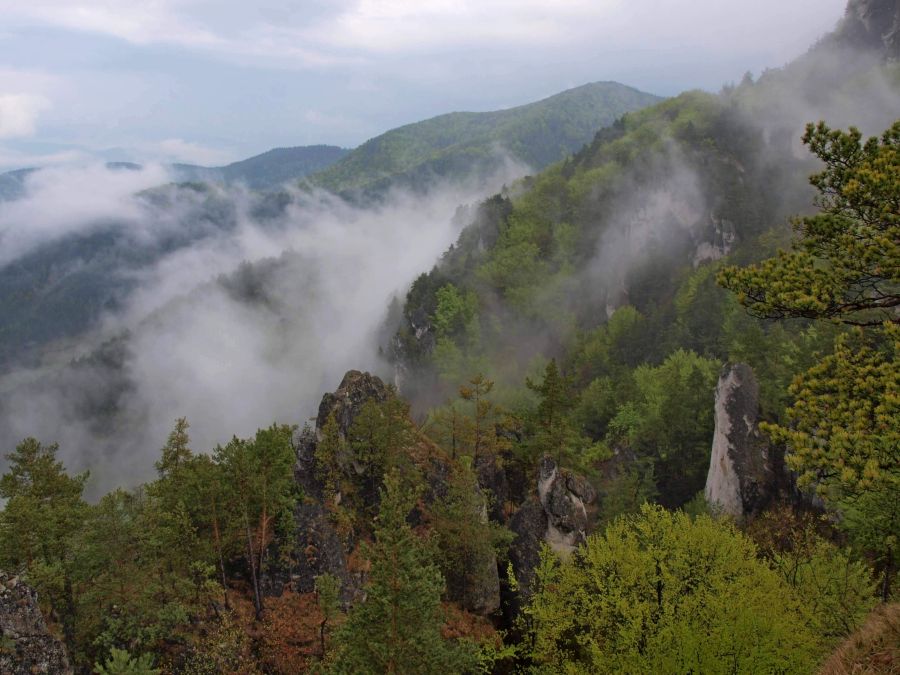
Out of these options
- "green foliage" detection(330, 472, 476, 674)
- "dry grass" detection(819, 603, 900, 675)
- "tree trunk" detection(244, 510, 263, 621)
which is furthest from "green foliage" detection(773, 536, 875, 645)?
"tree trunk" detection(244, 510, 263, 621)

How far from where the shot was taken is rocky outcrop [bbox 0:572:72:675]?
2067 centimetres

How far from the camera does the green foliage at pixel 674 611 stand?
1978 cm

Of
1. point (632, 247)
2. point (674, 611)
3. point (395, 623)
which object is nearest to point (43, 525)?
point (395, 623)

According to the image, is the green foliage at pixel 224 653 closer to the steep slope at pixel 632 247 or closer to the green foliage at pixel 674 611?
the green foliage at pixel 674 611

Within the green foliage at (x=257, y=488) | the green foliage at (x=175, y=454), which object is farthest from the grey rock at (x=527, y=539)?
the green foliage at (x=175, y=454)

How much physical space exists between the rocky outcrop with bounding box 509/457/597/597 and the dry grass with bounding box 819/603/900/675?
2539cm

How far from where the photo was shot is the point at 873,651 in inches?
431

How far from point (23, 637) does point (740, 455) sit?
173 ft

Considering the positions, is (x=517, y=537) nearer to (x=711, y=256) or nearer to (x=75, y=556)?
(x=75, y=556)

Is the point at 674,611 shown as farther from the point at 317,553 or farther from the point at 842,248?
the point at 317,553

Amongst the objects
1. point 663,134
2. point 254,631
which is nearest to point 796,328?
point 254,631

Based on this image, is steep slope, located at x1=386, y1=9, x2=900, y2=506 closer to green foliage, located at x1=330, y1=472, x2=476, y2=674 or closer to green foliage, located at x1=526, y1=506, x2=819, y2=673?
green foliage, located at x1=526, y1=506, x2=819, y2=673

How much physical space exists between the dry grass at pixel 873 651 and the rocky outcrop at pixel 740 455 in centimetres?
4006

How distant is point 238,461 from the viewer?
29.0 meters
